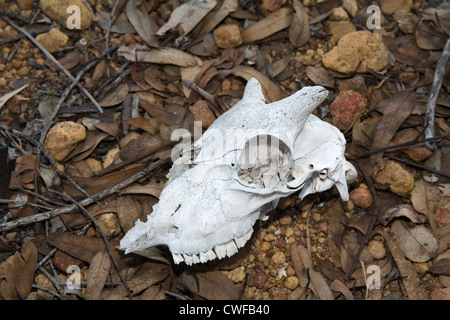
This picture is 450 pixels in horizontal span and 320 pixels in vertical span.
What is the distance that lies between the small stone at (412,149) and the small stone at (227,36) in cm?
132

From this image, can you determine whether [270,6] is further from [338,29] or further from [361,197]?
[361,197]

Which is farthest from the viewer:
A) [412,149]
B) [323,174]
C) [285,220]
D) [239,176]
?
[412,149]

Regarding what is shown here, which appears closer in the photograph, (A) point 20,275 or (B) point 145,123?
(A) point 20,275

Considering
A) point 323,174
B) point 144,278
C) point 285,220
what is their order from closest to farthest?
point 323,174, point 144,278, point 285,220

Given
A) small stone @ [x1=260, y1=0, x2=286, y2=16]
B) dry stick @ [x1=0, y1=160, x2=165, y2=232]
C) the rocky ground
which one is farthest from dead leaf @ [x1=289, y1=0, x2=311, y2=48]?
dry stick @ [x1=0, y1=160, x2=165, y2=232]

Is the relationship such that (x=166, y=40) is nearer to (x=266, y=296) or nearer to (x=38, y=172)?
(x=38, y=172)

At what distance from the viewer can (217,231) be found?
88.1 inches

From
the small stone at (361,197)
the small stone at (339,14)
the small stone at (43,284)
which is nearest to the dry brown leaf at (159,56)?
the small stone at (339,14)

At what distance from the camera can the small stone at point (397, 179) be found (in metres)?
2.86

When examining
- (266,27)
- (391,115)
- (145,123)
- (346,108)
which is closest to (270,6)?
(266,27)

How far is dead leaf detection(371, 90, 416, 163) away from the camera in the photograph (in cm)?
303

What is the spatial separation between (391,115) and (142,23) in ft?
6.31

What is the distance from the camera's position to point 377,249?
2.79 metres

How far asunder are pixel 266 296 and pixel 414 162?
132 centimetres
